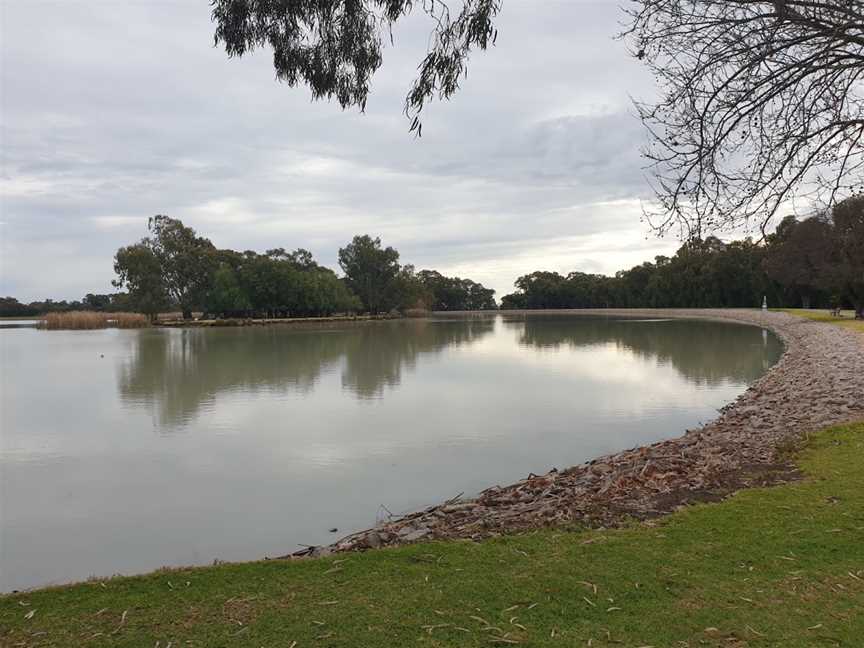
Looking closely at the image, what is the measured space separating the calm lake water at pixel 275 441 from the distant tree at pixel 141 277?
51333mm

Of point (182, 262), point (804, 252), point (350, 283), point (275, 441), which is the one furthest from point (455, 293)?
point (275, 441)

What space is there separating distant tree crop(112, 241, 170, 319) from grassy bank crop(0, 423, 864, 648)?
7281 centimetres

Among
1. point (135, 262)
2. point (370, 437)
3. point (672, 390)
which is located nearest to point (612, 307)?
point (135, 262)

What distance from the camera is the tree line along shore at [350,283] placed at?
47.6 m

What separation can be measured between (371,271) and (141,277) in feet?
119

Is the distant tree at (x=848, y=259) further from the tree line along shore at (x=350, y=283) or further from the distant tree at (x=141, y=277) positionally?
the distant tree at (x=141, y=277)

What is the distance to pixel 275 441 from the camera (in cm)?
1055

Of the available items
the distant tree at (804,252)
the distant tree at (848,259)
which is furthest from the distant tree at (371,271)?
the distant tree at (848,259)

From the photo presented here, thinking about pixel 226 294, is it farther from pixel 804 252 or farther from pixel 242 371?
pixel 804 252

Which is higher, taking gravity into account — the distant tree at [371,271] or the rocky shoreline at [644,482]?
the distant tree at [371,271]

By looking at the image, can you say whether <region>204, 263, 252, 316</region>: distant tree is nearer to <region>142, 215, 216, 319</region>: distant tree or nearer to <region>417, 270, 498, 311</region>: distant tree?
<region>142, 215, 216, 319</region>: distant tree

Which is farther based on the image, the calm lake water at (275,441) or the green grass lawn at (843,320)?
the green grass lawn at (843,320)

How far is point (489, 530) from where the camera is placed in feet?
16.6

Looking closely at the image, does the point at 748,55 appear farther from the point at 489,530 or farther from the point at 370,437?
the point at 370,437
